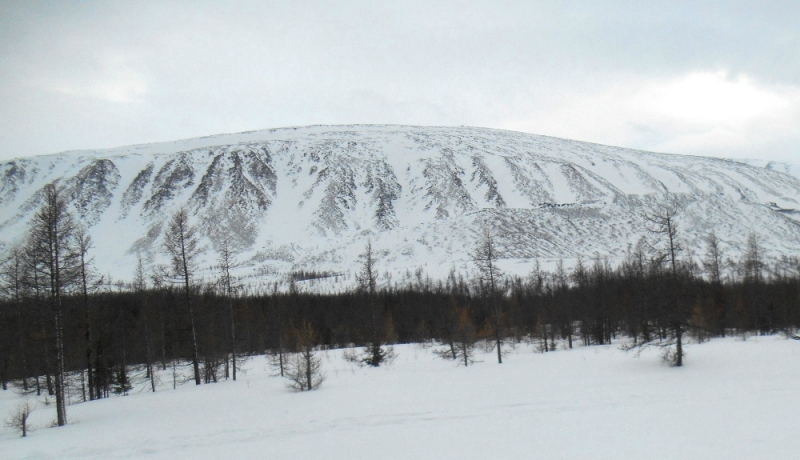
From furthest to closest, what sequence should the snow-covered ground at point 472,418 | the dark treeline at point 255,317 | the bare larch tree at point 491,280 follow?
the bare larch tree at point 491,280 < the dark treeline at point 255,317 < the snow-covered ground at point 472,418

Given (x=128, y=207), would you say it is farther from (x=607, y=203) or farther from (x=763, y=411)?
(x=763, y=411)

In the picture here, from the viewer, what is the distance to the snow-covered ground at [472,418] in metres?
11.8

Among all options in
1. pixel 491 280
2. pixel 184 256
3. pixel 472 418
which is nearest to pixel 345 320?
pixel 491 280

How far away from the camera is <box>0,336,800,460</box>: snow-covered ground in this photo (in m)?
11.8

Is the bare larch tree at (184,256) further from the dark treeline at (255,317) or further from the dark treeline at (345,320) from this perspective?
the dark treeline at (345,320)

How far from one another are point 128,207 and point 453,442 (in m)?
220

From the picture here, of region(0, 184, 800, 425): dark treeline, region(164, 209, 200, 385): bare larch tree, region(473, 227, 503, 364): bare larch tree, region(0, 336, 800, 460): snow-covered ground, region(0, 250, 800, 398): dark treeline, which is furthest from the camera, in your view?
region(473, 227, 503, 364): bare larch tree

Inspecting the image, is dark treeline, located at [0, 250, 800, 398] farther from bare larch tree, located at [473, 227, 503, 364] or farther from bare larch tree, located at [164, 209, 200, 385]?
bare larch tree, located at [164, 209, 200, 385]

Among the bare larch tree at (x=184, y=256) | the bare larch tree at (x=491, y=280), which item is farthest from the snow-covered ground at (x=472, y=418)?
the bare larch tree at (x=491, y=280)

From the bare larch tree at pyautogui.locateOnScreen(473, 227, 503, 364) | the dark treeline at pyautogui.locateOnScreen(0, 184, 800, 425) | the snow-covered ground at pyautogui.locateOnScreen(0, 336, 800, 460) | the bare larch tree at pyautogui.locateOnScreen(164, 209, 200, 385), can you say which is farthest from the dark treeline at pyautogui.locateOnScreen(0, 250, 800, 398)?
the snow-covered ground at pyautogui.locateOnScreen(0, 336, 800, 460)

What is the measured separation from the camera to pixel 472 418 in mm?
15117

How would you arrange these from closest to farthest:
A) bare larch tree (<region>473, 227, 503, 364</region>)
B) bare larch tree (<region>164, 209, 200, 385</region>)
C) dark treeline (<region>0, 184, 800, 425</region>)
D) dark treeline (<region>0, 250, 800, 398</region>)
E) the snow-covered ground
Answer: the snow-covered ground → dark treeline (<region>0, 184, 800, 425</region>) → dark treeline (<region>0, 250, 800, 398</region>) → bare larch tree (<region>164, 209, 200, 385</region>) → bare larch tree (<region>473, 227, 503, 364</region>)

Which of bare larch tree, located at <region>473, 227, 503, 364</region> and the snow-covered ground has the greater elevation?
bare larch tree, located at <region>473, 227, 503, 364</region>

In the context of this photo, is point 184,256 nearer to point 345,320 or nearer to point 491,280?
point 491,280
